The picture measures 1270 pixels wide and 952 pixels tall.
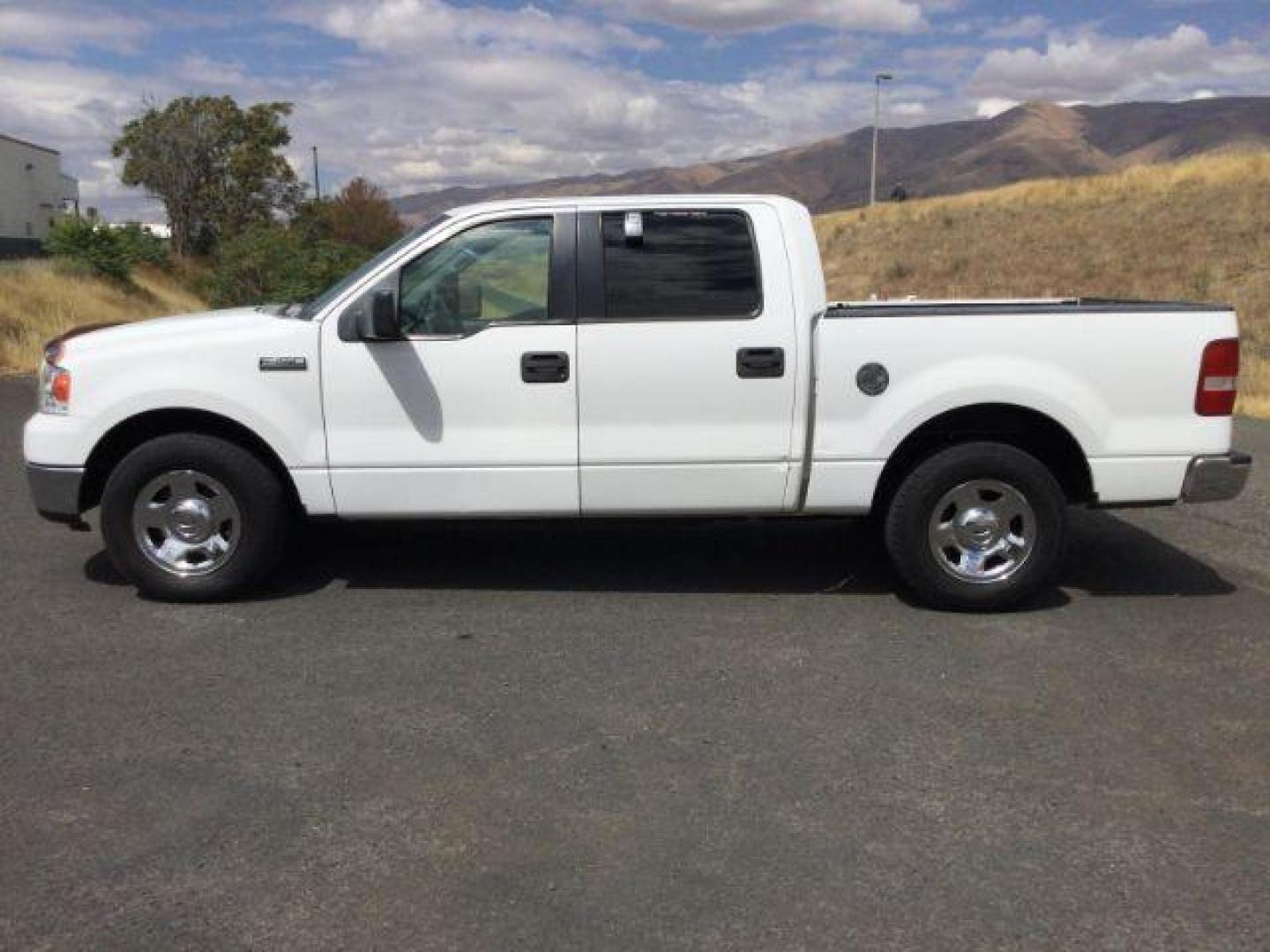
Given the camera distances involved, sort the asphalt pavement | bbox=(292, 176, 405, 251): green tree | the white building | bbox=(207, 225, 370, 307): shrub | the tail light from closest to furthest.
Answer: the asphalt pavement → the tail light → bbox=(207, 225, 370, 307): shrub → the white building → bbox=(292, 176, 405, 251): green tree

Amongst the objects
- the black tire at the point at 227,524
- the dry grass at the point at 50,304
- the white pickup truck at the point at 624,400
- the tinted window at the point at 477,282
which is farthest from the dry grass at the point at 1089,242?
the black tire at the point at 227,524

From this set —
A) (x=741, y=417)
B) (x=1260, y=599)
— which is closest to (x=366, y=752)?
(x=741, y=417)

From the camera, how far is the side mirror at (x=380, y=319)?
5.07 metres

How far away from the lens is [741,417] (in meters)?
5.32

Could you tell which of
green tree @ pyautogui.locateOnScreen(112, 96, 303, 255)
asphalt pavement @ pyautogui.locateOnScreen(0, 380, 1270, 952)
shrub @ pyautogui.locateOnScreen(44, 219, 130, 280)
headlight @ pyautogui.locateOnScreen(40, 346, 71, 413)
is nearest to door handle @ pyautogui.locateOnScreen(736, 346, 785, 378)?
asphalt pavement @ pyautogui.locateOnScreen(0, 380, 1270, 952)

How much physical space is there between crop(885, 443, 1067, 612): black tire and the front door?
157 centimetres

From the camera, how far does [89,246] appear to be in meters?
29.7

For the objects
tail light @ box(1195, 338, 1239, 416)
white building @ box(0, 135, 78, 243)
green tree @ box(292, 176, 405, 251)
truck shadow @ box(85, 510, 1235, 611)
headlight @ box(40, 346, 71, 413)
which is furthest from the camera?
green tree @ box(292, 176, 405, 251)

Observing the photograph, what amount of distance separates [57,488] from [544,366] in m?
2.32

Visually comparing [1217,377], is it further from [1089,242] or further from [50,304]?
[1089,242]

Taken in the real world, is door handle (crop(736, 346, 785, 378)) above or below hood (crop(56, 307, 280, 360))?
below

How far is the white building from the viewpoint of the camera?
62531 mm

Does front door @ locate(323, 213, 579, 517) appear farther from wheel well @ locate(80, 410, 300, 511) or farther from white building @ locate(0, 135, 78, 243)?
white building @ locate(0, 135, 78, 243)

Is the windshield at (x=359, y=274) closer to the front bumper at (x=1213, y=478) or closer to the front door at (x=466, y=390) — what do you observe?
the front door at (x=466, y=390)
